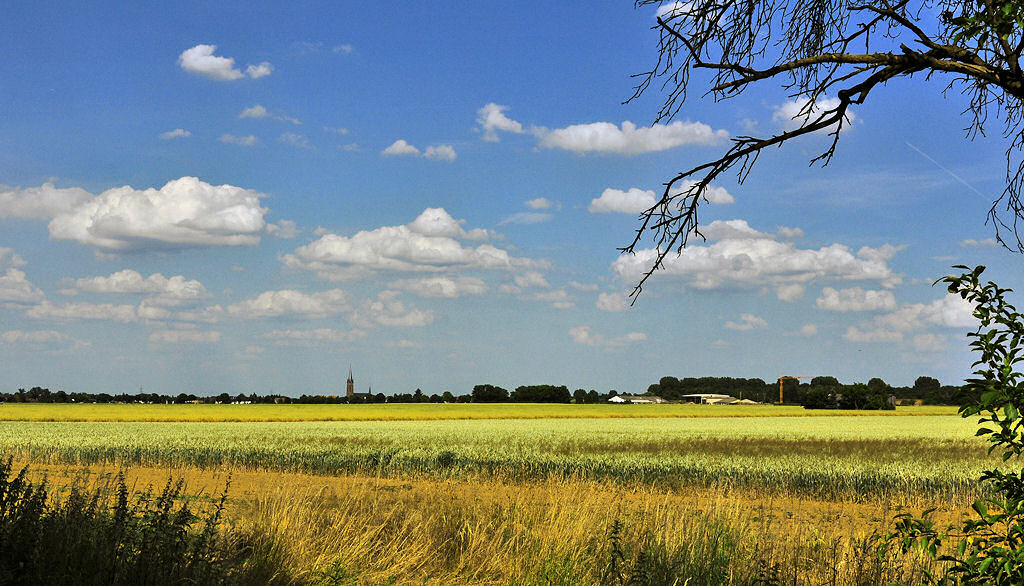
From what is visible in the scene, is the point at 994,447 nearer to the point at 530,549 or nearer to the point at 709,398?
the point at 530,549

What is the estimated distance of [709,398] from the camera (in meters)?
163

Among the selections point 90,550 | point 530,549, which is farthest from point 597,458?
point 90,550

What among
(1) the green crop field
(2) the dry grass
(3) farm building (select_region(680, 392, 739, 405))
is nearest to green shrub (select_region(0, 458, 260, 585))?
(2) the dry grass

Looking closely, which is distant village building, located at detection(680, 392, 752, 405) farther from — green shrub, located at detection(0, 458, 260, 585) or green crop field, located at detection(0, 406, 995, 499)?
green shrub, located at detection(0, 458, 260, 585)

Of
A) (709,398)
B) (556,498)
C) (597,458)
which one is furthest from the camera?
(709,398)

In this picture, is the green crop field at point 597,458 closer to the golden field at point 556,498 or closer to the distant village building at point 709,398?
the golden field at point 556,498

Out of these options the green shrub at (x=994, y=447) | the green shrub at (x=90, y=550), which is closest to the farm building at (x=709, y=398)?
the green shrub at (x=90, y=550)

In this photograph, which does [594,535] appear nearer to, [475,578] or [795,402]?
[475,578]

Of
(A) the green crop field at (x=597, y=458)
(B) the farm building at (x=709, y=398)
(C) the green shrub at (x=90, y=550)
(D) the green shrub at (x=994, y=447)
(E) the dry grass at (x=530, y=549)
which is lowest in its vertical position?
(B) the farm building at (x=709, y=398)

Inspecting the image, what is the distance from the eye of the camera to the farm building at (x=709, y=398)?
525 feet

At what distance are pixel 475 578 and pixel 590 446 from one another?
88.8 ft

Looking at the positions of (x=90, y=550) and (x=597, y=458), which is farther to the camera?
(x=597, y=458)

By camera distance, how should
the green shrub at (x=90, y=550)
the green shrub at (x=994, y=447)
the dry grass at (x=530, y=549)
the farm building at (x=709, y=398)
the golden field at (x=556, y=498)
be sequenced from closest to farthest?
the green shrub at (x=994, y=447) < the green shrub at (x=90, y=550) < the dry grass at (x=530, y=549) < the golden field at (x=556, y=498) < the farm building at (x=709, y=398)

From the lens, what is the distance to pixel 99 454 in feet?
92.0
